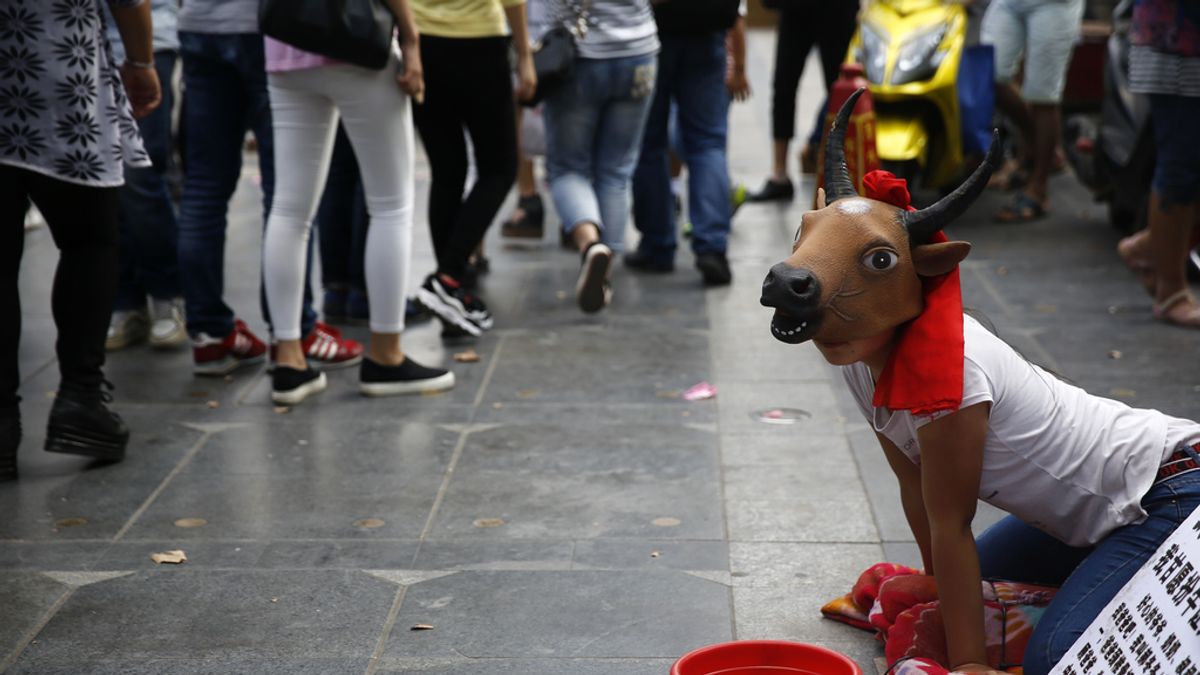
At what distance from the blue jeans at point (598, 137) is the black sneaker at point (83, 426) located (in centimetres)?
256

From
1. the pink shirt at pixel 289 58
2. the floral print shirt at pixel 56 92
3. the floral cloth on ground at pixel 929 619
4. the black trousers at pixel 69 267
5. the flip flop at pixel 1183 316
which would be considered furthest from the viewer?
the flip flop at pixel 1183 316

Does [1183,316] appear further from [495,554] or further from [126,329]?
[126,329]

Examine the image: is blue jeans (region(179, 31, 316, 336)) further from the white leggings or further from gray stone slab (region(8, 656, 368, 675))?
gray stone slab (region(8, 656, 368, 675))

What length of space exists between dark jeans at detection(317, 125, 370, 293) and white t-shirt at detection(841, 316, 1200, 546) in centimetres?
373

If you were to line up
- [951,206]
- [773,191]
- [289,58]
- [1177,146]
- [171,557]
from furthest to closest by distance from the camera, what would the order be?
[773,191] < [1177,146] < [289,58] < [171,557] < [951,206]

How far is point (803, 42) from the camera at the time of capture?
915cm

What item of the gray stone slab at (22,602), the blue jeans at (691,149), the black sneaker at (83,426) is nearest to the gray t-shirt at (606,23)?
the blue jeans at (691,149)

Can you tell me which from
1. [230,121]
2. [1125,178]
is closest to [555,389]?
[230,121]

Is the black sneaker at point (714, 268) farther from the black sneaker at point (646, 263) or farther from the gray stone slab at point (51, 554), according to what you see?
the gray stone slab at point (51, 554)

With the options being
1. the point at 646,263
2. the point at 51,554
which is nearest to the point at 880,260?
the point at 51,554

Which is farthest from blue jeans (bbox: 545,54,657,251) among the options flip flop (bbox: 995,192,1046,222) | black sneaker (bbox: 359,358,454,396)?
flip flop (bbox: 995,192,1046,222)

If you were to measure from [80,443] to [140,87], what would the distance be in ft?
3.87

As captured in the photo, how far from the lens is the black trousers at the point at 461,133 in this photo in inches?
229

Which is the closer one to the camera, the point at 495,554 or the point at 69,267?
the point at 495,554
